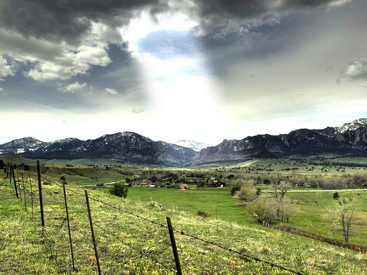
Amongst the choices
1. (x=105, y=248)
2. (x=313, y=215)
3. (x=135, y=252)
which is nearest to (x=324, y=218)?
(x=313, y=215)

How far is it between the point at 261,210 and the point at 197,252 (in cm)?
10399

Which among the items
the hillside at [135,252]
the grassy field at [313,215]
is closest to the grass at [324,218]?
the grassy field at [313,215]

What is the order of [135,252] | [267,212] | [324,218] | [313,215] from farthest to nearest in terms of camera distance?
[313,215]
[324,218]
[267,212]
[135,252]

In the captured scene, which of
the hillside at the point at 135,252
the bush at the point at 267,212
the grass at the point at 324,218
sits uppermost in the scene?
the hillside at the point at 135,252

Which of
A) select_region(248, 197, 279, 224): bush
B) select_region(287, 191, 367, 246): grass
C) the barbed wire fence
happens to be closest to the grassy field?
select_region(287, 191, 367, 246): grass

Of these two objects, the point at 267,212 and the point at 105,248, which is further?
the point at 267,212

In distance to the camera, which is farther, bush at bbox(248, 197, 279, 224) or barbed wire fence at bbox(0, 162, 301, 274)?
bush at bbox(248, 197, 279, 224)

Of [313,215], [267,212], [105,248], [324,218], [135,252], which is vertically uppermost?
[105,248]

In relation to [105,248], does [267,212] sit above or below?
below

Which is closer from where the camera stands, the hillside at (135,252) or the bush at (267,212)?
the hillside at (135,252)

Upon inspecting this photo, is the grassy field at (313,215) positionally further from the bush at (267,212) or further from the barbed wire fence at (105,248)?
the barbed wire fence at (105,248)

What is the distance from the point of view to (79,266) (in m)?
17.2

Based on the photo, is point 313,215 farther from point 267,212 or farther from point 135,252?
point 135,252

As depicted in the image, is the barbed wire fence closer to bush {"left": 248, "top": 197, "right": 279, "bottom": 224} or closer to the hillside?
the hillside
